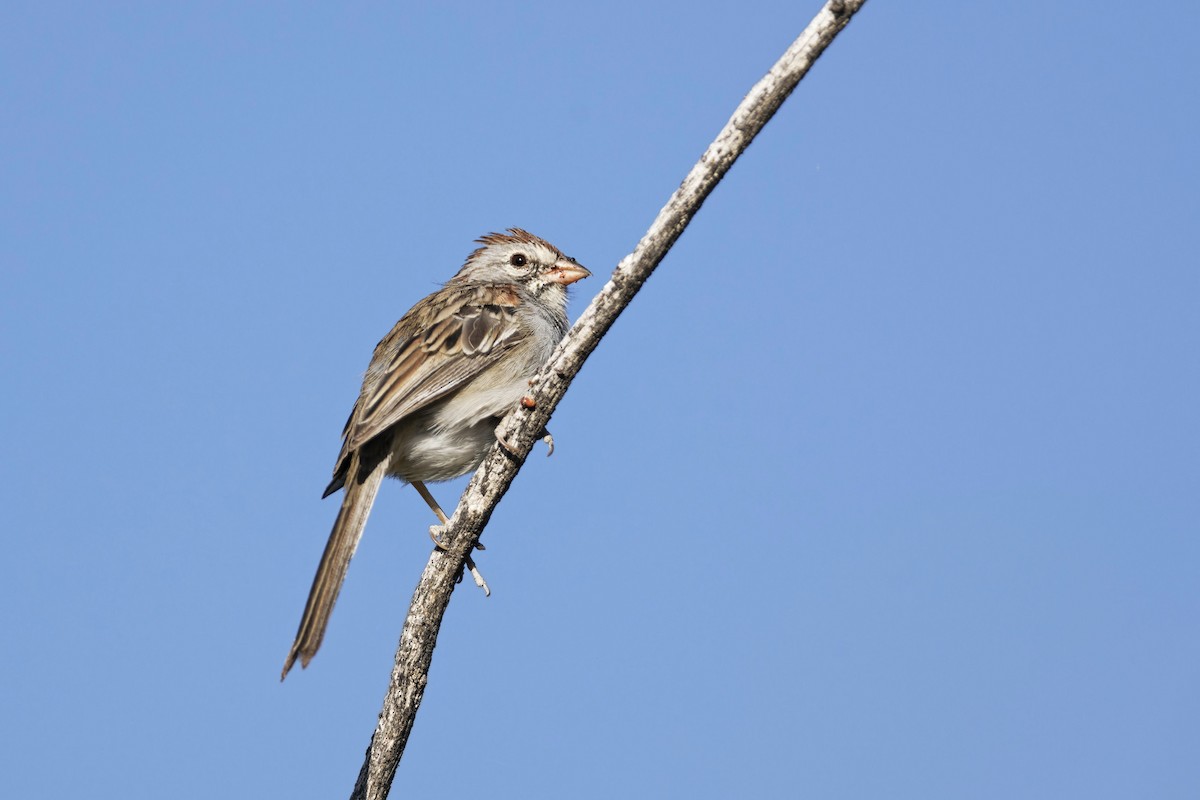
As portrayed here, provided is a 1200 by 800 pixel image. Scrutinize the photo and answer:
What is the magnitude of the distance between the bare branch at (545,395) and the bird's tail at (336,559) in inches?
16.2

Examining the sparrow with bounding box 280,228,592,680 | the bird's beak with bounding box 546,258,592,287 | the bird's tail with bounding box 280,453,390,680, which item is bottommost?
the bird's tail with bounding box 280,453,390,680

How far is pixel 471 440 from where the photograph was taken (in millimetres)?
6734

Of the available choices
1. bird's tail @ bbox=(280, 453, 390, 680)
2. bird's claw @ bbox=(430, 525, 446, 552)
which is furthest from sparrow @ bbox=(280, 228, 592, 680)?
bird's claw @ bbox=(430, 525, 446, 552)

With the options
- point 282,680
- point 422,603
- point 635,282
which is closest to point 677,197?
point 635,282

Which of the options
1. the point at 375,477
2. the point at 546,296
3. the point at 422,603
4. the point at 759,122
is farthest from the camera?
the point at 546,296

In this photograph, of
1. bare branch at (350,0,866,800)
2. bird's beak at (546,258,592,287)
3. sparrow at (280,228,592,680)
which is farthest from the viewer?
bird's beak at (546,258,592,287)

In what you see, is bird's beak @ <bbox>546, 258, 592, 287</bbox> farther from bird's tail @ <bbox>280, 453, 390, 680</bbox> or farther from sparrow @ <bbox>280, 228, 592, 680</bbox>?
bird's tail @ <bbox>280, 453, 390, 680</bbox>

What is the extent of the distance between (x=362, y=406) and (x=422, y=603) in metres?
1.47

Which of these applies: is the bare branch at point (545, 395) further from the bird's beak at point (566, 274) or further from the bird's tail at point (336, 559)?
the bird's beak at point (566, 274)

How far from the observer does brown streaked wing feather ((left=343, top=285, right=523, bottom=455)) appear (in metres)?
6.54

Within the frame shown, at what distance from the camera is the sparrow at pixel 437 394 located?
6.46m

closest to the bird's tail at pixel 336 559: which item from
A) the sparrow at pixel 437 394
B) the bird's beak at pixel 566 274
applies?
the sparrow at pixel 437 394

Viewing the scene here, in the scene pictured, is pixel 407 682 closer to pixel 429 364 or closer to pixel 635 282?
pixel 429 364

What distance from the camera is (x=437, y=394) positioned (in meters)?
6.54
